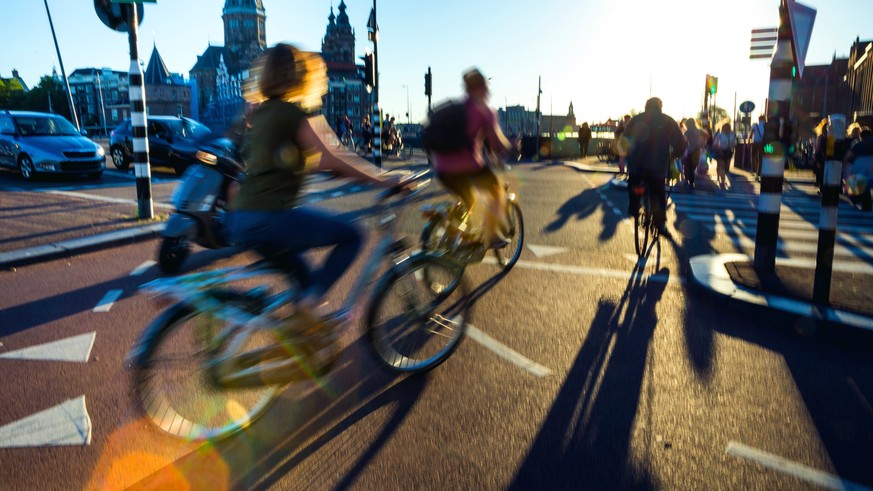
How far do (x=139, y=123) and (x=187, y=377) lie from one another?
723cm

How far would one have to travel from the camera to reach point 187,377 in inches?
122

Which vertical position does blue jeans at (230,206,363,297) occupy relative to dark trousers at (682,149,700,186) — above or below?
above

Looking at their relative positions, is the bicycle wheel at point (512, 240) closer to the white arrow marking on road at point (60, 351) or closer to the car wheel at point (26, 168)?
the white arrow marking on road at point (60, 351)

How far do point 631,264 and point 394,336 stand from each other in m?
4.33

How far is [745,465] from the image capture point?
2.96m

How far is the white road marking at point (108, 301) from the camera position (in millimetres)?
5336

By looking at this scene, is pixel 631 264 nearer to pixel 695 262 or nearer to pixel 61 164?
pixel 695 262

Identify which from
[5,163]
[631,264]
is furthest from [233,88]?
[631,264]

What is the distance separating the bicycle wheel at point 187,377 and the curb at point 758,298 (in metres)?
3.87

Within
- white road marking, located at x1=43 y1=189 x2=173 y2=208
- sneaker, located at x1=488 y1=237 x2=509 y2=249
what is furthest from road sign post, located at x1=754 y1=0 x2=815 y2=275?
white road marking, located at x1=43 y1=189 x2=173 y2=208

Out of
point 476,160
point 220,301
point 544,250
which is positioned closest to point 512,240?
point 544,250

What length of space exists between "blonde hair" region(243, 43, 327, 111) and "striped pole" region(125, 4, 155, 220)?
6.81m

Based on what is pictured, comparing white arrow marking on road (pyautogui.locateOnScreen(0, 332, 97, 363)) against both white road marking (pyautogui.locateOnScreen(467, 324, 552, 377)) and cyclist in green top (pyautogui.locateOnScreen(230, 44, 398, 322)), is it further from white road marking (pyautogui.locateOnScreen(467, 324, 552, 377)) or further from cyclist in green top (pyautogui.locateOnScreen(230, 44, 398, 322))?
white road marking (pyautogui.locateOnScreen(467, 324, 552, 377))

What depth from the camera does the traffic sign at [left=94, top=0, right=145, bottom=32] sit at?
898 centimetres
